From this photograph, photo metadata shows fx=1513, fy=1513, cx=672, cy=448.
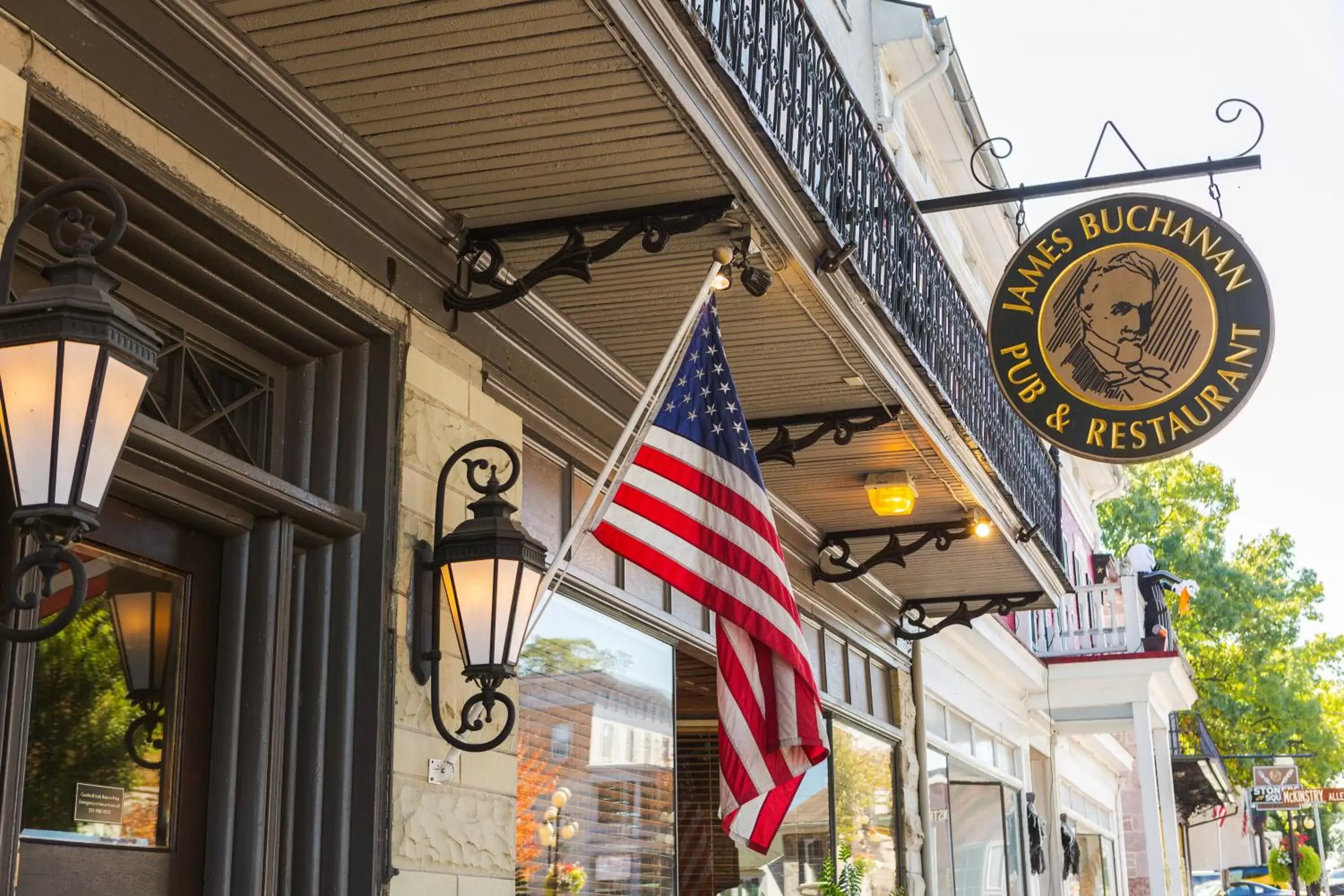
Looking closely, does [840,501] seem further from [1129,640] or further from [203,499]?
[1129,640]

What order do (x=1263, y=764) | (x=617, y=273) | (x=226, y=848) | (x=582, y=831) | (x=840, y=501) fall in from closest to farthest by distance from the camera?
1. (x=226, y=848)
2. (x=617, y=273)
3. (x=582, y=831)
4. (x=840, y=501)
5. (x=1263, y=764)

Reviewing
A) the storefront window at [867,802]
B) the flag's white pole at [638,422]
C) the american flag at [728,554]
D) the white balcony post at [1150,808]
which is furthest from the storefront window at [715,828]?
the white balcony post at [1150,808]

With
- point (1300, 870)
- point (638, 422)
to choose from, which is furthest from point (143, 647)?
point (1300, 870)

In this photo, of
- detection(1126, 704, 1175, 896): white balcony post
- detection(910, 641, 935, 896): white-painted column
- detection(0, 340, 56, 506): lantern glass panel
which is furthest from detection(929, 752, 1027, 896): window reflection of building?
detection(0, 340, 56, 506): lantern glass panel

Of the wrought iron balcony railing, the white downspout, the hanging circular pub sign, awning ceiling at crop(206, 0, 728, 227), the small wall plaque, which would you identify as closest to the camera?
the small wall plaque

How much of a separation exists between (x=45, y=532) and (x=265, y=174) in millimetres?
1765

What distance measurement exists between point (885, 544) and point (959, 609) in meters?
1.93

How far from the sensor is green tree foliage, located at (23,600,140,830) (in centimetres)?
368

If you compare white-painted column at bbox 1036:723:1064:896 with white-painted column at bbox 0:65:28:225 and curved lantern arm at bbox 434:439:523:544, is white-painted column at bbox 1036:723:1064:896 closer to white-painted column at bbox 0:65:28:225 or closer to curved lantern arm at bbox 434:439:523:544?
curved lantern arm at bbox 434:439:523:544

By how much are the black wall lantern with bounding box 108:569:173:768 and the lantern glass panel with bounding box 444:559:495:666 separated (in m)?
0.86

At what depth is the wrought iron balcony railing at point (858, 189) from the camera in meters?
5.21

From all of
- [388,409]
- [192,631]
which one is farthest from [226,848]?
[388,409]

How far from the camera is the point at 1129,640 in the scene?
17.5m

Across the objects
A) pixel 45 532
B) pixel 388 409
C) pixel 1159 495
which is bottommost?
pixel 45 532
